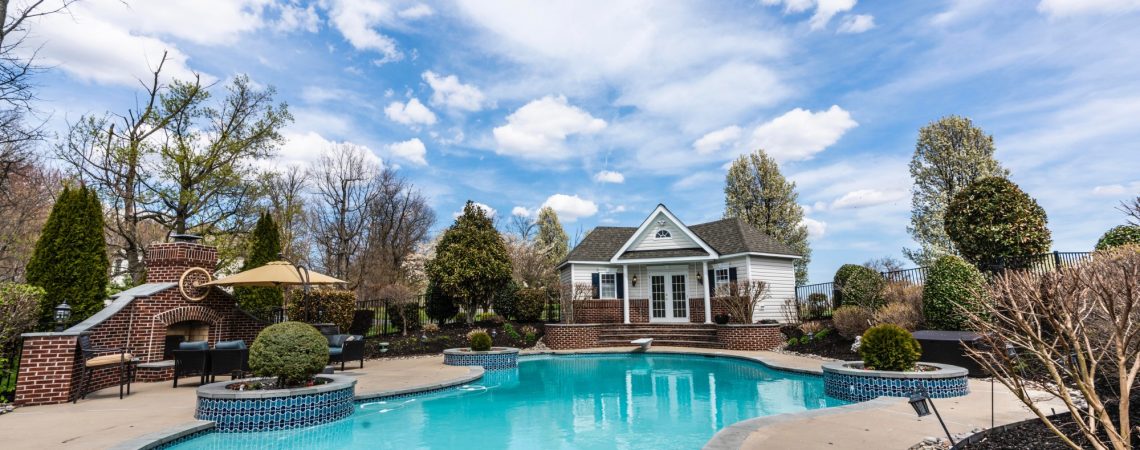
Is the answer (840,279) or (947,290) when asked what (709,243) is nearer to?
(840,279)

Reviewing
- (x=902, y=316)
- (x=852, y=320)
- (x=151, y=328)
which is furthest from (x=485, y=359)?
(x=902, y=316)

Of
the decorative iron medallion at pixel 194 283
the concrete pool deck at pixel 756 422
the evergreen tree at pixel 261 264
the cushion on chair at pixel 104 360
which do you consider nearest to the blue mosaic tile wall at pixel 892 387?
the concrete pool deck at pixel 756 422

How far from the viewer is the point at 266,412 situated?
276 inches

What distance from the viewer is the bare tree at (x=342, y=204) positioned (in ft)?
97.8

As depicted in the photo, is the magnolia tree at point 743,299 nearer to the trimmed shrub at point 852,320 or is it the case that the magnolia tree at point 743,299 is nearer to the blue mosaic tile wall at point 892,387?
the trimmed shrub at point 852,320

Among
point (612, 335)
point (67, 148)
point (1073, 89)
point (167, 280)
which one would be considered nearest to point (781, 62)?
point (1073, 89)

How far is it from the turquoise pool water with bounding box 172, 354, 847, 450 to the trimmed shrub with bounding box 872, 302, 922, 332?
3.50m

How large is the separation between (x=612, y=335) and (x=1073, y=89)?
1396 centimetres

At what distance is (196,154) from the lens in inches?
707

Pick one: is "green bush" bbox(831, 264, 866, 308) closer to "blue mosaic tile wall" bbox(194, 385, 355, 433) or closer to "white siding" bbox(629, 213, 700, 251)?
"white siding" bbox(629, 213, 700, 251)

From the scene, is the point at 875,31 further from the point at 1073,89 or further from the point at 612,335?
the point at 612,335

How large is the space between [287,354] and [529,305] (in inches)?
516

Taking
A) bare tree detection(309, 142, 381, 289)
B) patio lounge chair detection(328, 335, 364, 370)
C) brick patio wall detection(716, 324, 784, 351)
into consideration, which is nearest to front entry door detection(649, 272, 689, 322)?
brick patio wall detection(716, 324, 784, 351)

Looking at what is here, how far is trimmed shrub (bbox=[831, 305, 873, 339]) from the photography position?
14.2 metres
